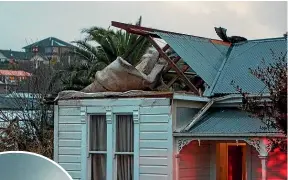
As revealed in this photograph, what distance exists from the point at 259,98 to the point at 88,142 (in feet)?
18.0

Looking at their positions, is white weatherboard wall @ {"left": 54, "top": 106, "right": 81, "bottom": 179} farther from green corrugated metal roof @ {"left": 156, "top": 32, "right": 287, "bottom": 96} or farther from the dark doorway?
the dark doorway

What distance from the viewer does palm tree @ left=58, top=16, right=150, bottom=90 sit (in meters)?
23.3

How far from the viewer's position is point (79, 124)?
16125 mm

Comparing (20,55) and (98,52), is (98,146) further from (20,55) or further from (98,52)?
(20,55)

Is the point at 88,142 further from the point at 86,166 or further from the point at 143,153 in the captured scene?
the point at 143,153

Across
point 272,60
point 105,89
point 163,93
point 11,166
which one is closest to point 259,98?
point 163,93

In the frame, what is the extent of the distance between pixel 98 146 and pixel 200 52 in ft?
11.5

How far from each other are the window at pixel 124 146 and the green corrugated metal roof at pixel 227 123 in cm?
161

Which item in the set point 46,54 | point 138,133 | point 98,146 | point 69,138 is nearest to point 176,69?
point 138,133

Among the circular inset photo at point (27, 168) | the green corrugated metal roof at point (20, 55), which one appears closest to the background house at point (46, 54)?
the green corrugated metal roof at point (20, 55)

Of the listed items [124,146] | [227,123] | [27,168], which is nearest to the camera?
[27,168]

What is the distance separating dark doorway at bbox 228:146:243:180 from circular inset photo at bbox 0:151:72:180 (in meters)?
9.71

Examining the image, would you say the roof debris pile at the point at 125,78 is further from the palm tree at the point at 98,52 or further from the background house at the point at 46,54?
the background house at the point at 46,54

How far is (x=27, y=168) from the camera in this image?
659 centimetres
